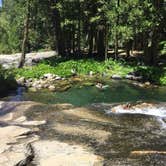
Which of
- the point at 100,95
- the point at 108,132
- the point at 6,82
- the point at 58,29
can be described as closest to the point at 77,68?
the point at 6,82

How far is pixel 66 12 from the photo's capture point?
48688mm

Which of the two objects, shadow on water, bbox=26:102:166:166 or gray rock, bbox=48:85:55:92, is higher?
shadow on water, bbox=26:102:166:166

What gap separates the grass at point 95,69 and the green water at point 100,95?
4050mm

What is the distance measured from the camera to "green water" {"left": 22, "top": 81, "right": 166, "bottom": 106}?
93.6ft

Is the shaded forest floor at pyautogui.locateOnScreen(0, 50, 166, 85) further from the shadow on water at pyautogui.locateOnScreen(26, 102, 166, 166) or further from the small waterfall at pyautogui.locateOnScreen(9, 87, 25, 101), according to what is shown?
the shadow on water at pyautogui.locateOnScreen(26, 102, 166, 166)

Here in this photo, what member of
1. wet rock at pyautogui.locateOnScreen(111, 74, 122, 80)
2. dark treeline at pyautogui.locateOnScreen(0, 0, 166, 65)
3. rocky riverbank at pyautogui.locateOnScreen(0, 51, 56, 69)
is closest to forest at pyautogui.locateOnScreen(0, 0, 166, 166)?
wet rock at pyautogui.locateOnScreen(111, 74, 122, 80)

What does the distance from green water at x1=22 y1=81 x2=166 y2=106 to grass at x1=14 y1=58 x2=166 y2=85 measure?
159 inches

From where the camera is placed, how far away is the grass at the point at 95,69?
38750mm

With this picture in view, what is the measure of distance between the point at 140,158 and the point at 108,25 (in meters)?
34.8

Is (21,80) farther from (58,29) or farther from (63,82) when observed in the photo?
(58,29)

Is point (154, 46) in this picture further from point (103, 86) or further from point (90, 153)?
point (90, 153)

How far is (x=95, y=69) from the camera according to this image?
4166 centimetres

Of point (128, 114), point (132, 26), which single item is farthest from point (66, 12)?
point (128, 114)

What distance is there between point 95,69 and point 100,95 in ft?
37.3
